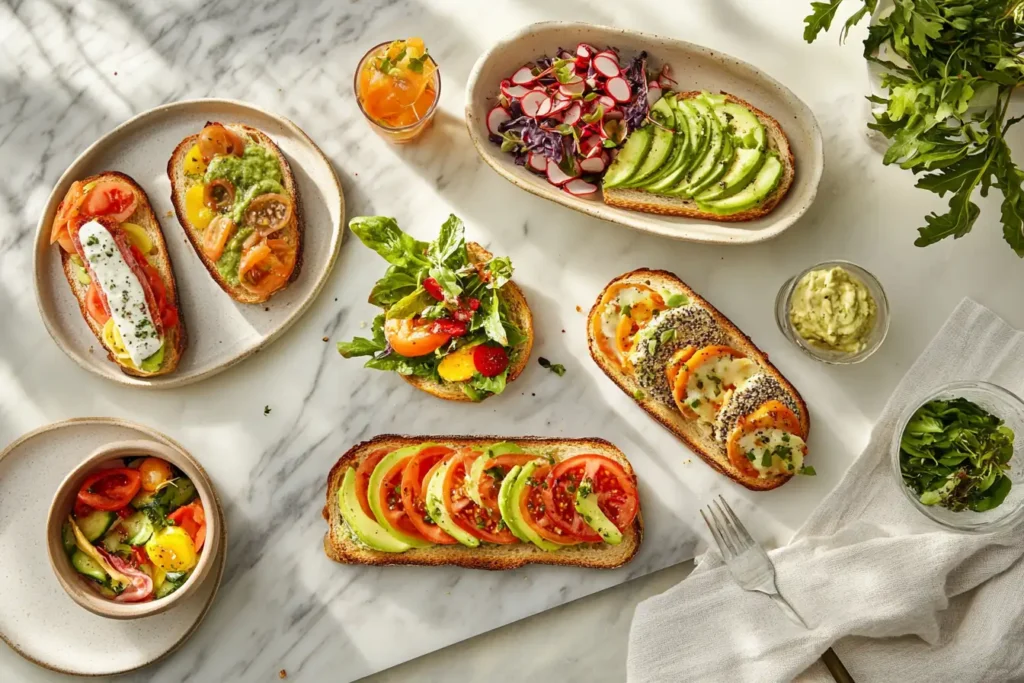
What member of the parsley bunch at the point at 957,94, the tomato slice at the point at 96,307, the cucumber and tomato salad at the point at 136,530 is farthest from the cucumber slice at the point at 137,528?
the parsley bunch at the point at 957,94

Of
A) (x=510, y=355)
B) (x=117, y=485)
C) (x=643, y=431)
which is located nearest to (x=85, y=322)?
(x=117, y=485)

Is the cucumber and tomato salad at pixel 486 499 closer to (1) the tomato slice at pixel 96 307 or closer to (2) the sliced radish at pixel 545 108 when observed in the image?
(1) the tomato slice at pixel 96 307

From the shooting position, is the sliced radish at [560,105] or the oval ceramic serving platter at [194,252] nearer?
the sliced radish at [560,105]

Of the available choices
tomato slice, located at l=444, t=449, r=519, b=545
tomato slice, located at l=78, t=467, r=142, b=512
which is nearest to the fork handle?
tomato slice, located at l=444, t=449, r=519, b=545

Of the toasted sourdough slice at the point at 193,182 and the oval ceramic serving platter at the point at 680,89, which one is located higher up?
the oval ceramic serving platter at the point at 680,89

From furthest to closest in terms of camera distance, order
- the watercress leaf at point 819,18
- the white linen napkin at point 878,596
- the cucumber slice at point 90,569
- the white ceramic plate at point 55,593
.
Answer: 1. the white ceramic plate at point 55,593
2. the cucumber slice at point 90,569
3. the white linen napkin at point 878,596
4. the watercress leaf at point 819,18

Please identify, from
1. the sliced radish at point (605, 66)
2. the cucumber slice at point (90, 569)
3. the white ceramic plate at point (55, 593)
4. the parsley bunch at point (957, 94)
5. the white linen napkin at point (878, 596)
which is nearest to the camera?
the parsley bunch at point (957, 94)

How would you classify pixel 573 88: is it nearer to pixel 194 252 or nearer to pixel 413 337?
pixel 413 337

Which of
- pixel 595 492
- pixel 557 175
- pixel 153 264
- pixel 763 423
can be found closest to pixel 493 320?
pixel 557 175
